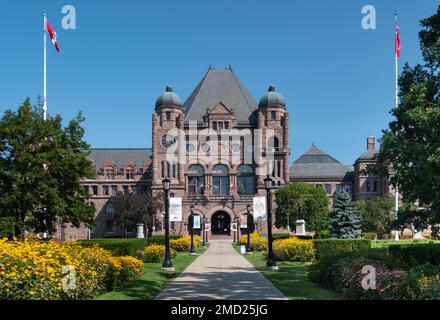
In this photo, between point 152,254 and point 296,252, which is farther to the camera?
point 152,254

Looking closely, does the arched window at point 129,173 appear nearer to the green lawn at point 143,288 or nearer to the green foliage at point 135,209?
the green foliage at point 135,209

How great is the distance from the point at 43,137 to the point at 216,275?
639 inches

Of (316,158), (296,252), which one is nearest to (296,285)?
(296,252)

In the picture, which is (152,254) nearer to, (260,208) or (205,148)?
(260,208)

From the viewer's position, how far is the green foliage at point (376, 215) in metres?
73.6

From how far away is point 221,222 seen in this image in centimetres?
9450

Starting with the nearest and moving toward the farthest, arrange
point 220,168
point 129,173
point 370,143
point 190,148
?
point 220,168, point 190,148, point 129,173, point 370,143

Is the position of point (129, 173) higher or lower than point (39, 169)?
higher

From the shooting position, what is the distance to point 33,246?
52.8ft

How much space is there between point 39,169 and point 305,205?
1916 inches

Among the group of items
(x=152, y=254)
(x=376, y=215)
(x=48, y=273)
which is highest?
(x=48, y=273)

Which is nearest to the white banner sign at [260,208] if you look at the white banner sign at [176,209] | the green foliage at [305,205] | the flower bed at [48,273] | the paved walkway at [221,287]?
the white banner sign at [176,209]

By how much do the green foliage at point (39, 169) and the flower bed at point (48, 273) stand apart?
15.9 metres
